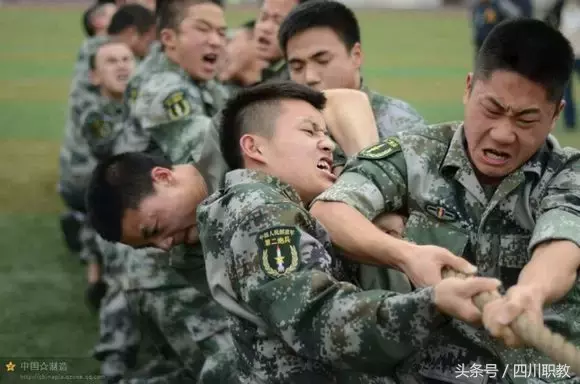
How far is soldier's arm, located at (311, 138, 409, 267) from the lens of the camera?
222 cm

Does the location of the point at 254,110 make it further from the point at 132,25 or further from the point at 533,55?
the point at 132,25

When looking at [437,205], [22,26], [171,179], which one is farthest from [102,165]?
[22,26]

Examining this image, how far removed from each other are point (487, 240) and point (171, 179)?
1219 mm

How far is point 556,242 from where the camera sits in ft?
7.14

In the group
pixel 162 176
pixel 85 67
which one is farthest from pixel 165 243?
pixel 85 67

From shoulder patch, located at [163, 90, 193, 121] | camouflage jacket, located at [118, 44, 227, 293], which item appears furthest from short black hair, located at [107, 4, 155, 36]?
shoulder patch, located at [163, 90, 193, 121]

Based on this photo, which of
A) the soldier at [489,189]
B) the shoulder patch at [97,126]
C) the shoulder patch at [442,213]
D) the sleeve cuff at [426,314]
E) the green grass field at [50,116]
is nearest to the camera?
the sleeve cuff at [426,314]

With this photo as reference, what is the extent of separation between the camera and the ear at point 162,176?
324 centimetres

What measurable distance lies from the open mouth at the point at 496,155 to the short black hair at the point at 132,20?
176 inches

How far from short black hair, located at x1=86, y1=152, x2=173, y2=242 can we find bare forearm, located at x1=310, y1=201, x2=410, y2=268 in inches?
40.1

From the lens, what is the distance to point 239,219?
221 centimetres

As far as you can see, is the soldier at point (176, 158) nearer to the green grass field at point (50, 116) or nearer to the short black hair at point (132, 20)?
the green grass field at point (50, 116)

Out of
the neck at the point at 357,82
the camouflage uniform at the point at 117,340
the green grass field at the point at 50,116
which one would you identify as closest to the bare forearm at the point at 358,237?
the neck at the point at 357,82

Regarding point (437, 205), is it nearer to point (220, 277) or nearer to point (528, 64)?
point (528, 64)
